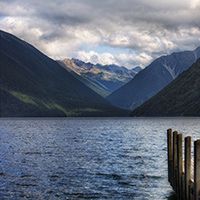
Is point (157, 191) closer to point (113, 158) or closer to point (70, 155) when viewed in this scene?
point (113, 158)

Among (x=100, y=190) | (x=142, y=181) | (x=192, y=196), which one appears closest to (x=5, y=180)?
(x=100, y=190)

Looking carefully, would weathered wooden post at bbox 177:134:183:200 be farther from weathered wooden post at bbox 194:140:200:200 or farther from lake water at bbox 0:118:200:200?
weathered wooden post at bbox 194:140:200:200

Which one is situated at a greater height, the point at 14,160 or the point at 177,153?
the point at 177,153

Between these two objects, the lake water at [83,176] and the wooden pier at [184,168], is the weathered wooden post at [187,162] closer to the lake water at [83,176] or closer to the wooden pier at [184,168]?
the wooden pier at [184,168]

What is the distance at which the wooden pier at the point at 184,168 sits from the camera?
24.9 m

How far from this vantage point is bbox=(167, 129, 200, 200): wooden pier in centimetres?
2490

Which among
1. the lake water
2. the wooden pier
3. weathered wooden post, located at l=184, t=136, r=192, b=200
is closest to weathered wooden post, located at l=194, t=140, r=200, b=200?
the wooden pier

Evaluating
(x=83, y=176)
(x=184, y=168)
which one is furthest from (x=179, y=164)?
(x=83, y=176)

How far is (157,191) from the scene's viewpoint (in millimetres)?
39219

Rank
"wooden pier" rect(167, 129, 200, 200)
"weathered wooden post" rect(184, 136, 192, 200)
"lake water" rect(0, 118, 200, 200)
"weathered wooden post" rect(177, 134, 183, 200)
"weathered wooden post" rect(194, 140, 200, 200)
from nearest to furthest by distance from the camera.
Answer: "weathered wooden post" rect(194, 140, 200, 200), "wooden pier" rect(167, 129, 200, 200), "weathered wooden post" rect(184, 136, 192, 200), "weathered wooden post" rect(177, 134, 183, 200), "lake water" rect(0, 118, 200, 200)

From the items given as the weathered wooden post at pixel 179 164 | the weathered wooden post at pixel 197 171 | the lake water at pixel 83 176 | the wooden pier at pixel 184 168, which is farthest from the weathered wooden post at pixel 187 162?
the lake water at pixel 83 176

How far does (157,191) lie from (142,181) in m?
5.59

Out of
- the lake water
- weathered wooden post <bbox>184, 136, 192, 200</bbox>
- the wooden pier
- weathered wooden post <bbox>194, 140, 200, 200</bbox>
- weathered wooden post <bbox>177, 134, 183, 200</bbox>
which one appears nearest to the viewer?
weathered wooden post <bbox>194, 140, 200, 200</bbox>

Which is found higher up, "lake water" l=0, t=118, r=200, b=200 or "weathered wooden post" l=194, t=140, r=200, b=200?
"weathered wooden post" l=194, t=140, r=200, b=200
